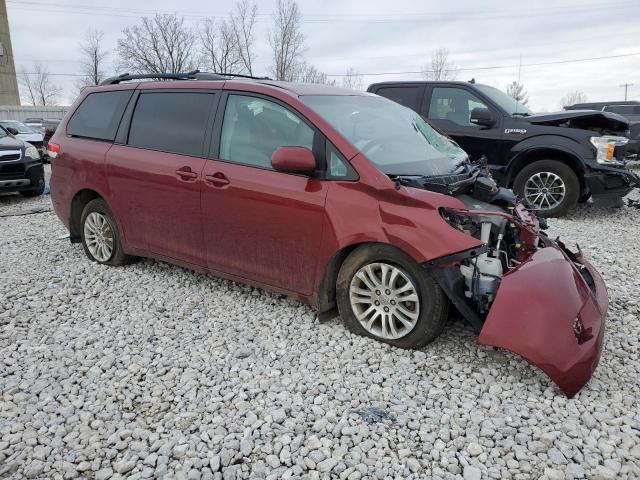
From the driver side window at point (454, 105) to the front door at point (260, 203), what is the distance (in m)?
4.97

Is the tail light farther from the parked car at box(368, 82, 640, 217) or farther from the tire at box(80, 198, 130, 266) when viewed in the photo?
the parked car at box(368, 82, 640, 217)

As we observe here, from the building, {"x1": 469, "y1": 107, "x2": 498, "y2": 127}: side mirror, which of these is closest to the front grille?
{"x1": 469, "y1": 107, "x2": 498, "y2": 127}: side mirror

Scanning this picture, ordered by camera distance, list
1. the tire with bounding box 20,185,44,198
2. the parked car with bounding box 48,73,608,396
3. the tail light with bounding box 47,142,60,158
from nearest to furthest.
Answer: the parked car with bounding box 48,73,608,396
the tail light with bounding box 47,142,60,158
the tire with bounding box 20,185,44,198

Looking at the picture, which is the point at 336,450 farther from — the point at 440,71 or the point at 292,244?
the point at 440,71

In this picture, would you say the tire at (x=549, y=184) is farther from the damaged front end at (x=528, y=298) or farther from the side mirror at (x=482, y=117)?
the damaged front end at (x=528, y=298)

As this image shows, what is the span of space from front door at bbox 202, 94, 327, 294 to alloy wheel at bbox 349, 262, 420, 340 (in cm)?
38

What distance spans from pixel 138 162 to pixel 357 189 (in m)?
2.27

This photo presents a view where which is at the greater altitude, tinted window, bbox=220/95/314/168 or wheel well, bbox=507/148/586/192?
tinted window, bbox=220/95/314/168

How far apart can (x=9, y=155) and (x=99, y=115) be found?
5.54m

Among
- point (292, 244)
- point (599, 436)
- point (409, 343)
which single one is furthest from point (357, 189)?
point (599, 436)

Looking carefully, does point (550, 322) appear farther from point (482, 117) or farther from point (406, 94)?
point (406, 94)

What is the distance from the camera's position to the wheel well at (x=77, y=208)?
528 centimetres

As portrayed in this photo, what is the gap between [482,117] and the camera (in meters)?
7.20

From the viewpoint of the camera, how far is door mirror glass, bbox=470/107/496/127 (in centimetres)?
719
